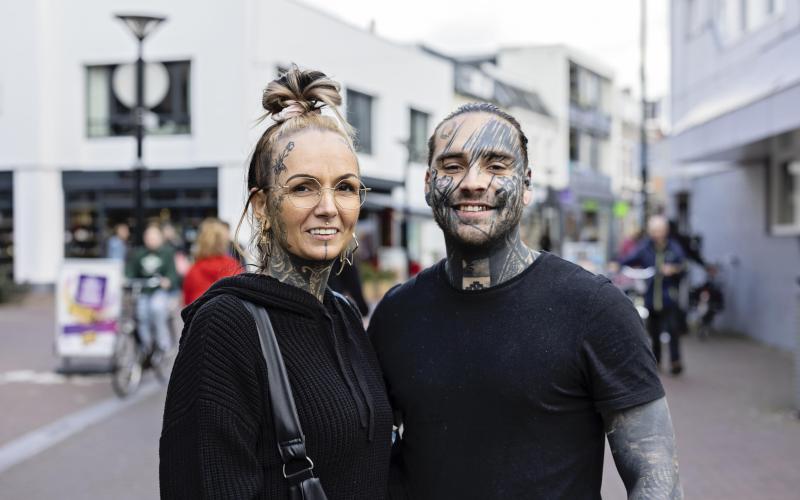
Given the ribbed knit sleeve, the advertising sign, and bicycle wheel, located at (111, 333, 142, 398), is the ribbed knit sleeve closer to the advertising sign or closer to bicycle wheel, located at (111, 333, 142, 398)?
bicycle wheel, located at (111, 333, 142, 398)

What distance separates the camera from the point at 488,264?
7.05 ft

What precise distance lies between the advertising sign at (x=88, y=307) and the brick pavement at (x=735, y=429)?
Result: 6.34 m

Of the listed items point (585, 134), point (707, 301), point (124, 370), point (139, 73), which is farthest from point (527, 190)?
point (585, 134)

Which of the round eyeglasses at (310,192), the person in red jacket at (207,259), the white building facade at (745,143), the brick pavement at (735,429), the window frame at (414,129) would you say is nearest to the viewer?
the round eyeglasses at (310,192)

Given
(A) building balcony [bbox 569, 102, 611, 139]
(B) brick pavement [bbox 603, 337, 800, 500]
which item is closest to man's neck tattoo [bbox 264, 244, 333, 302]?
(B) brick pavement [bbox 603, 337, 800, 500]

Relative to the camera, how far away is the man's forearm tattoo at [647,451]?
187cm

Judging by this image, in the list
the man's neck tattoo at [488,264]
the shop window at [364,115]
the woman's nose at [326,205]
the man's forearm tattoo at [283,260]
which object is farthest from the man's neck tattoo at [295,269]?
the shop window at [364,115]

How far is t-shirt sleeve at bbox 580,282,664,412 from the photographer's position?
190 cm

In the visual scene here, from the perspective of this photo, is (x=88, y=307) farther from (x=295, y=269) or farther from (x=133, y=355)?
(x=295, y=269)

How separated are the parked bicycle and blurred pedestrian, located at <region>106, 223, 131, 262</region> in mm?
11989

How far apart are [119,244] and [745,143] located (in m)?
16.1

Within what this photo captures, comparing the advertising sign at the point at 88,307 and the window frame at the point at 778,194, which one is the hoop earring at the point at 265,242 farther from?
the window frame at the point at 778,194

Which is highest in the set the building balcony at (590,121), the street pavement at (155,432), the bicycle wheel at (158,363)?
the building balcony at (590,121)

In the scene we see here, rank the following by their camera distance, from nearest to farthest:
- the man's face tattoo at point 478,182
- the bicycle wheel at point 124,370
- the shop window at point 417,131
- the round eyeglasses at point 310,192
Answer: the round eyeglasses at point 310,192 → the man's face tattoo at point 478,182 → the bicycle wheel at point 124,370 → the shop window at point 417,131
